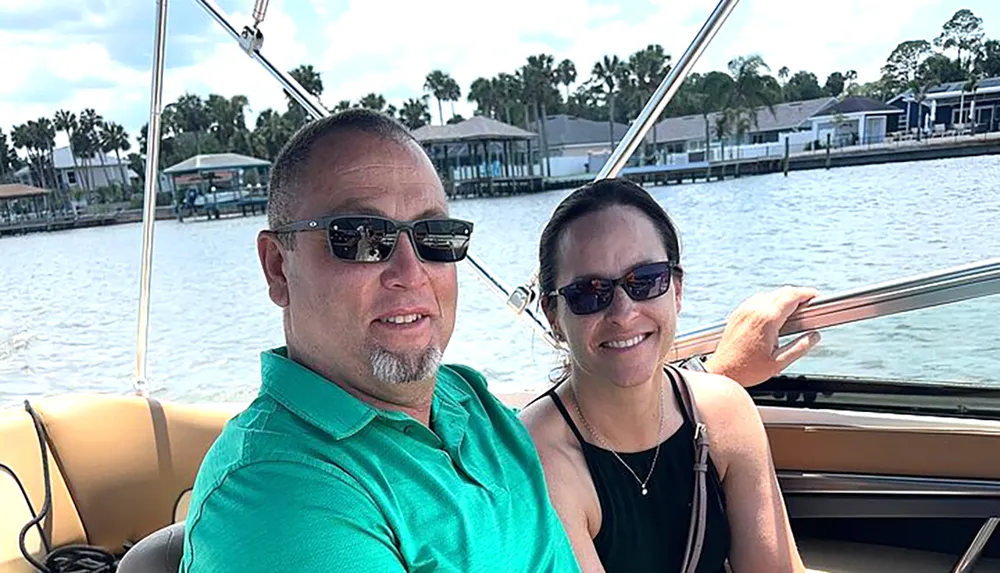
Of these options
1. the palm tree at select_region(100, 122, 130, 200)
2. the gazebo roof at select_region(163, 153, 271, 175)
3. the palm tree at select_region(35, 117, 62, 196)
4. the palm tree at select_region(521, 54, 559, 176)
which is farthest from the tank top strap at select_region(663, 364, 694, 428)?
the palm tree at select_region(100, 122, 130, 200)

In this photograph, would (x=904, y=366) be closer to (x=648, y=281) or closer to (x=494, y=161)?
(x=648, y=281)

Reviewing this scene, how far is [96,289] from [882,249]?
45.0ft

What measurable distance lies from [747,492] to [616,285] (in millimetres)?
462

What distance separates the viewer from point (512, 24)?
17.3ft

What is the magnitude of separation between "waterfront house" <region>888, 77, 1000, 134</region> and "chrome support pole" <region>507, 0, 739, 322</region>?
5.91 ft

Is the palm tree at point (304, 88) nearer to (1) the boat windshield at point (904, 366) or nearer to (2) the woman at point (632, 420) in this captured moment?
(2) the woman at point (632, 420)

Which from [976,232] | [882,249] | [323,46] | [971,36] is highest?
[323,46]

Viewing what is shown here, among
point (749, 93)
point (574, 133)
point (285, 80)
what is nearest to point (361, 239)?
point (285, 80)

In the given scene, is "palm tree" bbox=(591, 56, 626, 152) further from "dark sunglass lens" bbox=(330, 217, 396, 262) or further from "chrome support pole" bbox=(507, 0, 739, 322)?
"dark sunglass lens" bbox=(330, 217, 396, 262)

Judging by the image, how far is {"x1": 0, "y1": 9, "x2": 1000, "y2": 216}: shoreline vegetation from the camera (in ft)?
11.6

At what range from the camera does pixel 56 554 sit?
195cm

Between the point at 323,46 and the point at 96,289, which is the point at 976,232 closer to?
the point at 323,46

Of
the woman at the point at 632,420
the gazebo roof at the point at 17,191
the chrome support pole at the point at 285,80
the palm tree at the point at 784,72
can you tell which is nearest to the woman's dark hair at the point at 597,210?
the woman at the point at 632,420

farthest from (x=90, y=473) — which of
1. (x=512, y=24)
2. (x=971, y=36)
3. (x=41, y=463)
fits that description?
(x=512, y=24)
